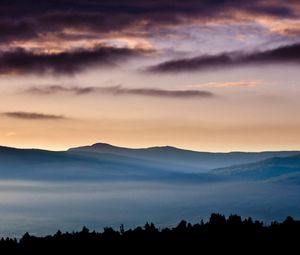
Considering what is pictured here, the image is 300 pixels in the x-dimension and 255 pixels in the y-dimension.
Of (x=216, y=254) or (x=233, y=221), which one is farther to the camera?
(x=233, y=221)

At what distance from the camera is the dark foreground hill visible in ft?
148

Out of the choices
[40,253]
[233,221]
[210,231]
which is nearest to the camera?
[40,253]

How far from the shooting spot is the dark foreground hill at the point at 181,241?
148ft

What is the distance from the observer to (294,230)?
48875 mm

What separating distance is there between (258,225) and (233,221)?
2.27 meters

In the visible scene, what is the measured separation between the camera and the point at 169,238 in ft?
162

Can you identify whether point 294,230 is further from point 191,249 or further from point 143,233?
point 143,233

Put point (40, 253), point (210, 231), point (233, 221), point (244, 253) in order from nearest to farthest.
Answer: point (244, 253) → point (40, 253) → point (210, 231) → point (233, 221)

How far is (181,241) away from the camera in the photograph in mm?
48688

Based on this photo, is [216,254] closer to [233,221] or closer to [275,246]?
[275,246]

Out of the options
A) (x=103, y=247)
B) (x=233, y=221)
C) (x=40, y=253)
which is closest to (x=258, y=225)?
(x=233, y=221)

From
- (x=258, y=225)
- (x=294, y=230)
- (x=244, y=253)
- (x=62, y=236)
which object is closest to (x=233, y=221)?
(x=258, y=225)

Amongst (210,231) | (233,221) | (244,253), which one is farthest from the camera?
(233,221)

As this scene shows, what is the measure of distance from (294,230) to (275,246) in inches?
195
